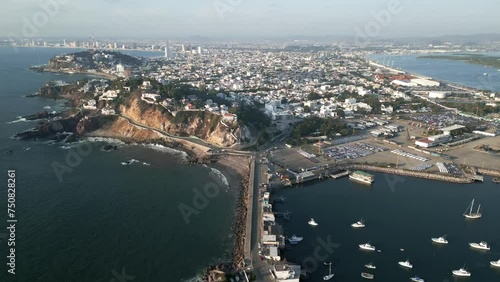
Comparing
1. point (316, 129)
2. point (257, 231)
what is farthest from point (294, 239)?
point (316, 129)

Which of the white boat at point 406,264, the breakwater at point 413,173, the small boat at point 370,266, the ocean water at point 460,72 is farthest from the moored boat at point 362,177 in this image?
the ocean water at point 460,72

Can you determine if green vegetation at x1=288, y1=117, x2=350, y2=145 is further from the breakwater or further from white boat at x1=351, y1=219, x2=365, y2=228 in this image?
white boat at x1=351, y1=219, x2=365, y2=228

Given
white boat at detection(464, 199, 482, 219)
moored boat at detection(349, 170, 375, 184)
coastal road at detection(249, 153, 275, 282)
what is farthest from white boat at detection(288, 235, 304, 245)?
white boat at detection(464, 199, 482, 219)

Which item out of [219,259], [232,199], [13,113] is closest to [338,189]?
[232,199]

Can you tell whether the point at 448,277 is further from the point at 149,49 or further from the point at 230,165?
the point at 149,49

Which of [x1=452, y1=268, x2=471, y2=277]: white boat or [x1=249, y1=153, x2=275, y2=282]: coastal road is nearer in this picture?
[x1=249, y1=153, x2=275, y2=282]: coastal road

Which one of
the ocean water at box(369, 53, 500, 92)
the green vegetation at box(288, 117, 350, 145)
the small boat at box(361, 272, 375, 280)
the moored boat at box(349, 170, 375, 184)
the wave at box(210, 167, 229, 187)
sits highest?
the ocean water at box(369, 53, 500, 92)

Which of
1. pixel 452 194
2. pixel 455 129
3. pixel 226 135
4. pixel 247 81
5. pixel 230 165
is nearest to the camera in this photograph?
pixel 452 194
